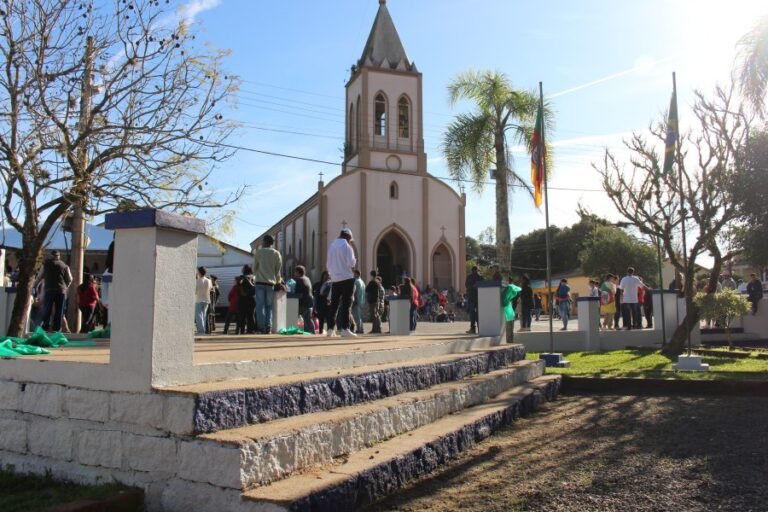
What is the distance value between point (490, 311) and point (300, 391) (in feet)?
22.3

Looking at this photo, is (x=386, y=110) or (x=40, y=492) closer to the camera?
(x=40, y=492)

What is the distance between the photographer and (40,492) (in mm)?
3557

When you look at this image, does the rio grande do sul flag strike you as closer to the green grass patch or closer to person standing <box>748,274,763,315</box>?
person standing <box>748,274,763,315</box>

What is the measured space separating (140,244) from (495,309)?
755cm

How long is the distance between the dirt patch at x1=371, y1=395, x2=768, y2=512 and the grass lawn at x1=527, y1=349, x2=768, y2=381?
2289 millimetres

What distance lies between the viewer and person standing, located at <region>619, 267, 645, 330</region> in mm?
16953

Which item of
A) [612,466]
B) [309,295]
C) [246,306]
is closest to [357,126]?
[309,295]

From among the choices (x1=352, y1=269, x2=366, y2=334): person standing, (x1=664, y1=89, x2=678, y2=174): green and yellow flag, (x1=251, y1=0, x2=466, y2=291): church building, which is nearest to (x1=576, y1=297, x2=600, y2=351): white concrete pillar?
(x1=664, y1=89, x2=678, y2=174): green and yellow flag

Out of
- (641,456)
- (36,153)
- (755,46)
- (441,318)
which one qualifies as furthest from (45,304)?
(441,318)

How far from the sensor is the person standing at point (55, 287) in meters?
11.6

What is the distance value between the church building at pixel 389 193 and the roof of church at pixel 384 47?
63 millimetres

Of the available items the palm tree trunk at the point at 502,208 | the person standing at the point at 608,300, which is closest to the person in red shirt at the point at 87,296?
the palm tree trunk at the point at 502,208

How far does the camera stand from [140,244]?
3.65 meters

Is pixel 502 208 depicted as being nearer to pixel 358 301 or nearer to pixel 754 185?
pixel 358 301
